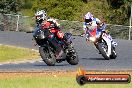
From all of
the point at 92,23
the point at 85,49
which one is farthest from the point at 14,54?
the point at 92,23

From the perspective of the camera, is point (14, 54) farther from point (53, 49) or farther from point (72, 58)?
point (53, 49)

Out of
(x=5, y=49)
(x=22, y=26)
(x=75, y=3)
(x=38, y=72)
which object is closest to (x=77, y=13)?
(x=75, y=3)

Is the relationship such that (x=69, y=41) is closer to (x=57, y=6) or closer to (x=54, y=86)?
(x=54, y=86)

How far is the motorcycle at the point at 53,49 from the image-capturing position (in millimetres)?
19109

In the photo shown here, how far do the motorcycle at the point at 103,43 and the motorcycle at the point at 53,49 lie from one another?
2.64 metres

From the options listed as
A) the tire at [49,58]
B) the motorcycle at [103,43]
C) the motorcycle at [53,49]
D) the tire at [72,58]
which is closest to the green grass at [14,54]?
the motorcycle at [103,43]

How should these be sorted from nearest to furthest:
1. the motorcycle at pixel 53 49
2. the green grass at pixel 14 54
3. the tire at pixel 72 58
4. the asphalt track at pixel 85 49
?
the motorcycle at pixel 53 49 → the tire at pixel 72 58 → the asphalt track at pixel 85 49 → the green grass at pixel 14 54

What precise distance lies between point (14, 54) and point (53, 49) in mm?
8862

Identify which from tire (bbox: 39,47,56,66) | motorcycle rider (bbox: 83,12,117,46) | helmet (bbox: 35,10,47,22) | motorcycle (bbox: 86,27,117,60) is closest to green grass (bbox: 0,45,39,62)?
motorcycle (bbox: 86,27,117,60)

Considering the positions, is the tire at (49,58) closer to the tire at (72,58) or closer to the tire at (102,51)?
the tire at (72,58)

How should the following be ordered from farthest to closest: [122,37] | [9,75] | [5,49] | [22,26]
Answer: [22,26] → [122,37] → [5,49] → [9,75]

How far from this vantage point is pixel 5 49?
2998cm

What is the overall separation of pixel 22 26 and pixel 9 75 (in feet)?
91.6

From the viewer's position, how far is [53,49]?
1959 centimetres
